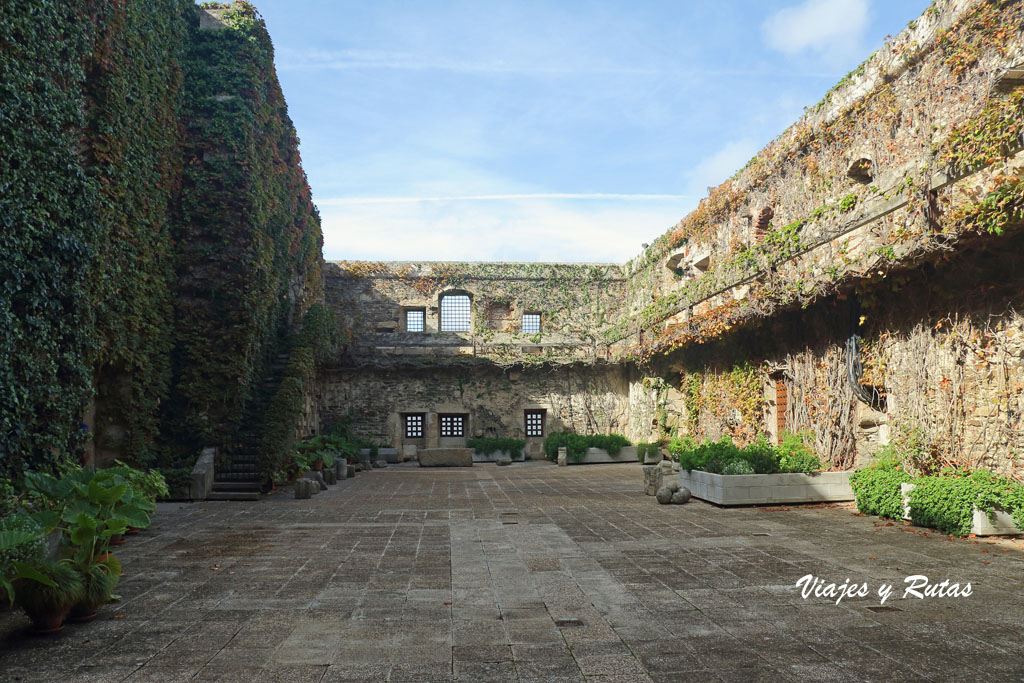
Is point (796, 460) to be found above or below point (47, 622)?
above

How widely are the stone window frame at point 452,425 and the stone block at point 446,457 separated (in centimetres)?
297

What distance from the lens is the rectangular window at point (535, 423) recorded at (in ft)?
72.7

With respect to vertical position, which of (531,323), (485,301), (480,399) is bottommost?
(480,399)

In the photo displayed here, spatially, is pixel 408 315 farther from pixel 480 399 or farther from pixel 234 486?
pixel 234 486

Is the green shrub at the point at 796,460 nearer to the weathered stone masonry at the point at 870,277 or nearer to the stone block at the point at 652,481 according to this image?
the weathered stone masonry at the point at 870,277

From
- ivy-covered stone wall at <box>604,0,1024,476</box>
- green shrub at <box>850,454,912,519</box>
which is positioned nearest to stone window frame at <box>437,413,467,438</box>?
ivy-covered stone wall at <box>604,0,1024,476</box>

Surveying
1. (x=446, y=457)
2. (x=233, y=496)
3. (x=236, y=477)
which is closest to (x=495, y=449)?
(x=446, y=457)

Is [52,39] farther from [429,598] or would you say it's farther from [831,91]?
[831,91]

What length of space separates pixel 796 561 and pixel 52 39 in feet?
33.8

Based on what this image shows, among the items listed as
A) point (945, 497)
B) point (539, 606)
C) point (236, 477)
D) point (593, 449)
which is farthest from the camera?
point (593, 449)

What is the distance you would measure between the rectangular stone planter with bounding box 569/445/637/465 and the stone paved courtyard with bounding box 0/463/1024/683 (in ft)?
34.6

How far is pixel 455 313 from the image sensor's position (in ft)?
74.7

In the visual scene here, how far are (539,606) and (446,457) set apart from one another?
46.4ft

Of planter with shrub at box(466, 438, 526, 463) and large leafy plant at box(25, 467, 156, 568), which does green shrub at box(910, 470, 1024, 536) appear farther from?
planter with shrub at box(466, 438, 526, 463)
